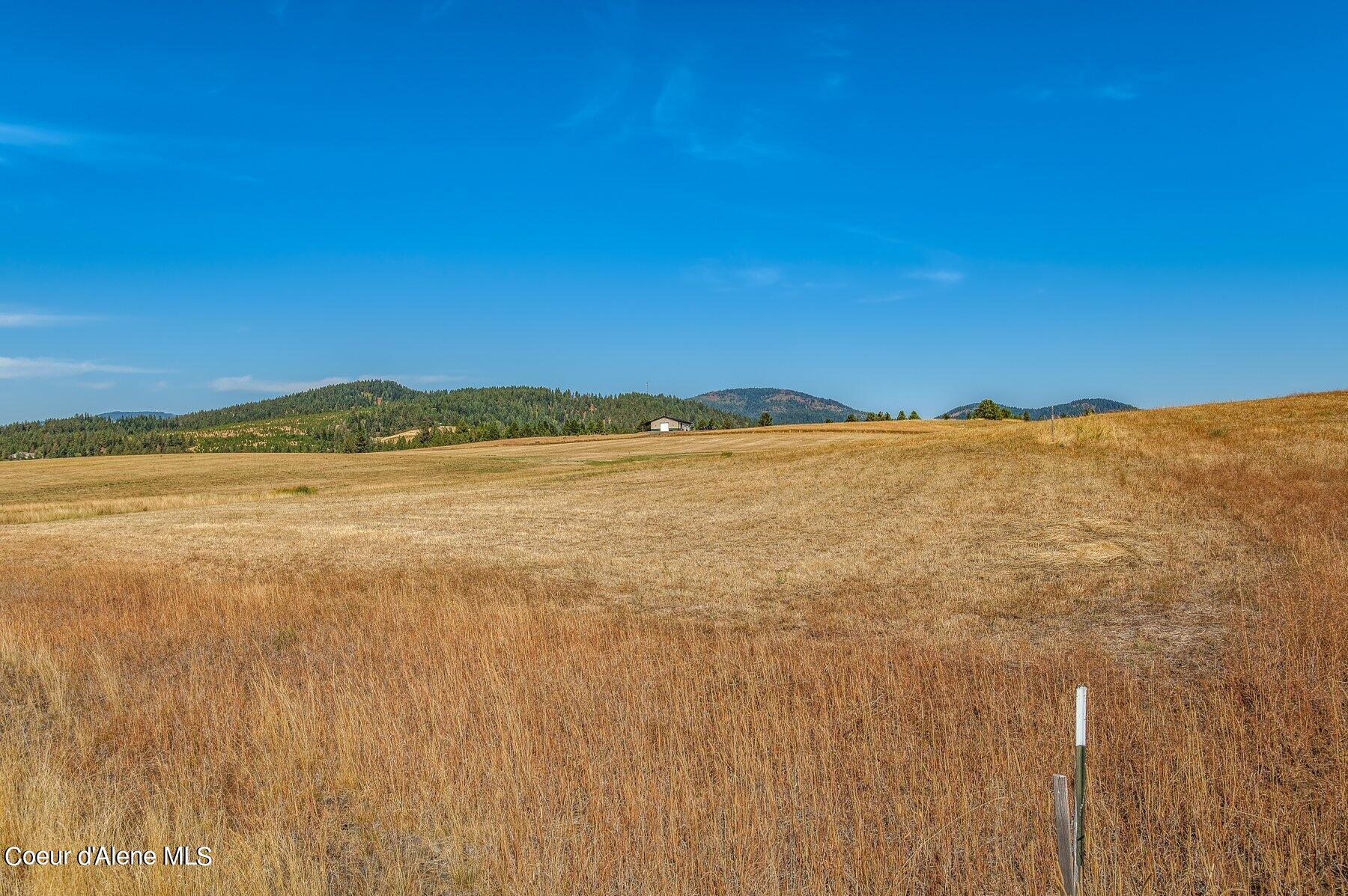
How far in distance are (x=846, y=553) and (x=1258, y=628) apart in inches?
412

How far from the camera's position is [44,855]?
213 inches

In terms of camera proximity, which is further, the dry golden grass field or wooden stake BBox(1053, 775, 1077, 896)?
the dry golden grass field

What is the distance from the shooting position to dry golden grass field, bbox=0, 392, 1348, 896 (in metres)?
5.38

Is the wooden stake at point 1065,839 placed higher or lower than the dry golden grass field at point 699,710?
higher

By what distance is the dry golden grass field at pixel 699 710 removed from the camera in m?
5.38

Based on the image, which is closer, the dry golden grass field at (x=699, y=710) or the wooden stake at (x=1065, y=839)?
the wooden stake at (x=1065, y=839)

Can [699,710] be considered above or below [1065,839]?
below

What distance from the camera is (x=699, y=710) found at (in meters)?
8.23

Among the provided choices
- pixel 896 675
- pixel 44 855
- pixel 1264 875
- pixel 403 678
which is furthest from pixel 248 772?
pixel 1264 875

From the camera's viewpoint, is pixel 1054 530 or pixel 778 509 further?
pixel 778 509

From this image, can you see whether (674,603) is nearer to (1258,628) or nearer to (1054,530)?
(1258,628)

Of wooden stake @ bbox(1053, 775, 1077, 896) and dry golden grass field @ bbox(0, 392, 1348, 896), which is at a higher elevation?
wooden stake @ bbox(1053, 775, 1077, 896)

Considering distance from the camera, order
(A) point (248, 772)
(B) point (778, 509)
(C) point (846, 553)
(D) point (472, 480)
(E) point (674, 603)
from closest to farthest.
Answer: (A) point (248, 772) < (E) point (674, 603) < (C) point (846, 553) < (B) point (778, 509) < (D) point (472, 480)

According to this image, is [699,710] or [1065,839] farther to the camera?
[699,710]
